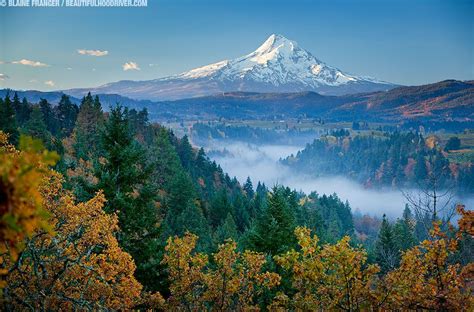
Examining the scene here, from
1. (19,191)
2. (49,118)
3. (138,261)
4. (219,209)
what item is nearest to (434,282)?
(19,191)

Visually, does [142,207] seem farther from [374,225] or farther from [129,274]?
[374,225]

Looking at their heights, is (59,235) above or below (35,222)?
below

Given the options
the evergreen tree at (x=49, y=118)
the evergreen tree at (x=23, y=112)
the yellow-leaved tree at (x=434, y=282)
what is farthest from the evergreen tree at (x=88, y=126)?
the yellow-leaved tree at (x=434, y=282)

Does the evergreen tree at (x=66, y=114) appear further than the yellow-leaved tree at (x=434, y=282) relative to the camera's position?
Yes

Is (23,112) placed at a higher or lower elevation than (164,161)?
higher

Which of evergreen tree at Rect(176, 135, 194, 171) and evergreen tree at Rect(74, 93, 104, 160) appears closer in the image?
evergreen tree at Rect(74, 93, 104, 160)

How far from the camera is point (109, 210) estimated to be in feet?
63.8

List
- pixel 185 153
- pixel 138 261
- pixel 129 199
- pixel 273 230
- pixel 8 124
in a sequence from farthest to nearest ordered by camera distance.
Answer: pixel 185 153
pixel 8 124
pixel 273 230
pixel 129 199
pixel 138 261

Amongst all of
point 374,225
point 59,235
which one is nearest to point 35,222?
point 59,235

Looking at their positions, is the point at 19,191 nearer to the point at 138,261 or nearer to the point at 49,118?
the point at 138,261

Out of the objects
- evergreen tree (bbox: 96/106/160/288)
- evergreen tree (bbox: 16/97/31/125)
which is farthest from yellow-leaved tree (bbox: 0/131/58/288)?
evergreen tree (bbox: 16/97/31/125)

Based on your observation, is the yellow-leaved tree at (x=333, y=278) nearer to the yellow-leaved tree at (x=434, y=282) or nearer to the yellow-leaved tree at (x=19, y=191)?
the yellow-leaved tree at (x=434, y=282)

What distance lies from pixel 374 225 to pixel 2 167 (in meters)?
210

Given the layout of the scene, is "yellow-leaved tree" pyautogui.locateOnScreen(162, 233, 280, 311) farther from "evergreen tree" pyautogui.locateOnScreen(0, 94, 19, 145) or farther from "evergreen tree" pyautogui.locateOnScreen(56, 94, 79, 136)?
"evergreen tree" pyautogui.locateOnScreen(56, 94, 79, 136)
